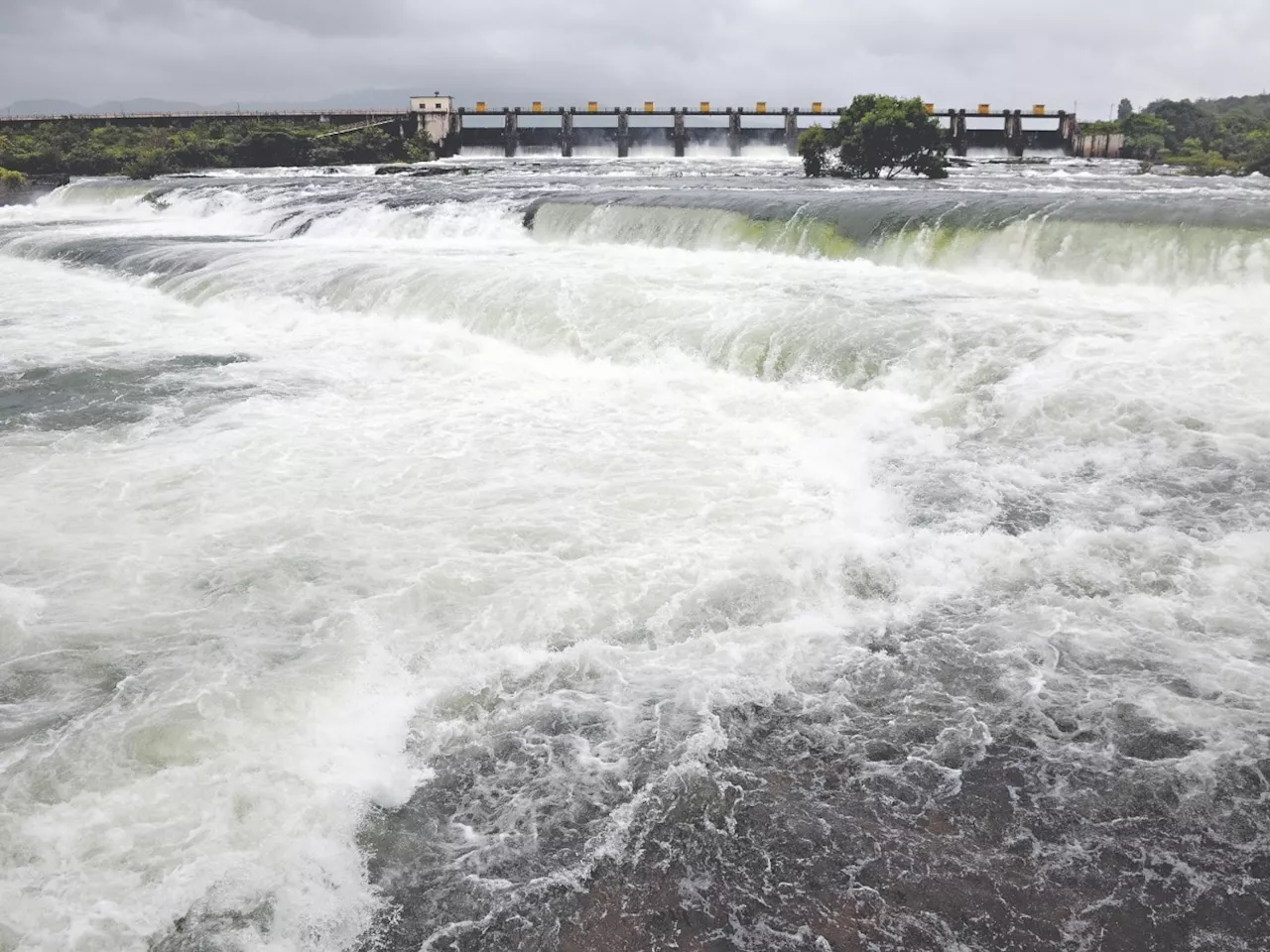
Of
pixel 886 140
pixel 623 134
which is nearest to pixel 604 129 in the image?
pixel 623 134

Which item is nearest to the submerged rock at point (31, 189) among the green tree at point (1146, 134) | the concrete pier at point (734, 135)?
the concrete pier at point (734, 135)

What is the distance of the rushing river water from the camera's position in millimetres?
3670

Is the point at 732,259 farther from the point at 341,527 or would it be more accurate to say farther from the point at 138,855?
the point at 138,855

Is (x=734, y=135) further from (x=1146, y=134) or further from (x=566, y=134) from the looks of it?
(x=1146, y=134)

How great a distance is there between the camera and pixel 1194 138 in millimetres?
50094

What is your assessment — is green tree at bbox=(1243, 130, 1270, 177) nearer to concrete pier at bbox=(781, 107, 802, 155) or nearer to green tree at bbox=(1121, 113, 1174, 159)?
green tree at bbox=(1121, 113, 1174, 159)

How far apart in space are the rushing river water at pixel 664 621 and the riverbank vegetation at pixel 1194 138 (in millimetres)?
26587

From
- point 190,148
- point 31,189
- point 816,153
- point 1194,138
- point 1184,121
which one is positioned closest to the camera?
point 816,153

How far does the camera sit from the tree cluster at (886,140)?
28297 mm

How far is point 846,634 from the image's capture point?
5.39m

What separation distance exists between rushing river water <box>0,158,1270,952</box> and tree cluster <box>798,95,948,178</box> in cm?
1716

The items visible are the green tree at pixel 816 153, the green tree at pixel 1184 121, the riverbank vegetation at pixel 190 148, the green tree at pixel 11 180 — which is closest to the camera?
the green tree at pixel 816 153

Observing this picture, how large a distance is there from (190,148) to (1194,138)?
5013 centimetres

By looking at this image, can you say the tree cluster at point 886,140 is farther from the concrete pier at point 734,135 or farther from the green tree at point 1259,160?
the concrete pier at point 734,135
